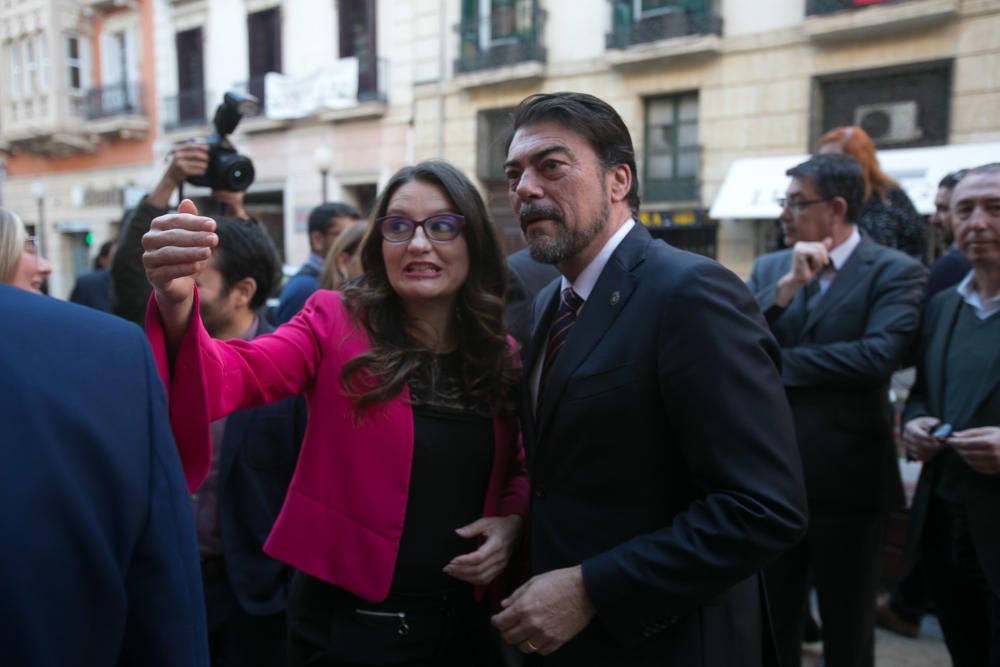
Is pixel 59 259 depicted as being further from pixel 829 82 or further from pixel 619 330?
pixel 619 330

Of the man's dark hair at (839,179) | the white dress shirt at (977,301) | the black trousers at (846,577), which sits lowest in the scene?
the black trousers at (846,577)

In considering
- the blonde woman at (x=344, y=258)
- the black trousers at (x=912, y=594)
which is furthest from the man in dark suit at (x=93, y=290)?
the black trousers at (x=912, y=594)

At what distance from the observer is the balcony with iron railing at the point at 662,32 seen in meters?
11.7

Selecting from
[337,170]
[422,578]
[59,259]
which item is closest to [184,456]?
[422,578]

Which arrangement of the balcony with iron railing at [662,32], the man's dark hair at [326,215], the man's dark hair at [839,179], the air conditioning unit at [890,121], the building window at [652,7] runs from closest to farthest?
the man's dark hair at [839,179]
the man's dark hair at [326,215]
the air conditioning unit at [890,121]
the balcony with iron railing at [662,32]
the building window at [652,7]

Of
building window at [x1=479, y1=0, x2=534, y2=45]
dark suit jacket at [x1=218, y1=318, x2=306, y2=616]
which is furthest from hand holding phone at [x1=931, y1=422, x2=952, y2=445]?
building window at [x1=479, y1=0, x2=534, y2=45]

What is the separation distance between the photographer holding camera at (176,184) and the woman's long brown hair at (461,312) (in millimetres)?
938

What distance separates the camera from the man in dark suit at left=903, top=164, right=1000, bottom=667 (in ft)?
7.94

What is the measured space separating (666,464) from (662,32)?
12.0 meters

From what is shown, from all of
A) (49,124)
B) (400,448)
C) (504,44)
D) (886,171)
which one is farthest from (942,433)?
(49,124)

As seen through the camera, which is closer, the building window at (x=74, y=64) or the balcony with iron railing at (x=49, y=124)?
the balcony with iron railing at (x=49, y=124)

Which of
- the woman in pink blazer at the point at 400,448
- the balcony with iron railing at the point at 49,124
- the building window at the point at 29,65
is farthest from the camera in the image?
the building window at the point at 29,65

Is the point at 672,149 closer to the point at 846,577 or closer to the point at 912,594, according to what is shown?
the point at 912,594

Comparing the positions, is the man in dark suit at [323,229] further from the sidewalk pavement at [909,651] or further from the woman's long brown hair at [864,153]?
the sidewalk pavement at [909,651]
